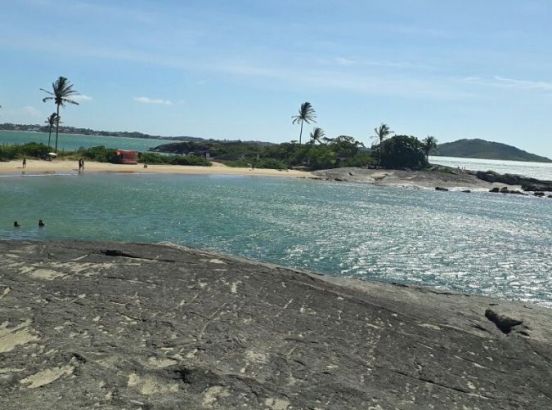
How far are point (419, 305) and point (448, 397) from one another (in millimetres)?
6338

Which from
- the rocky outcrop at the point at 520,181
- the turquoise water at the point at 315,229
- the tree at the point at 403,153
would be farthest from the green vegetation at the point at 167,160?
the rocky outcrop at the point at 520,181

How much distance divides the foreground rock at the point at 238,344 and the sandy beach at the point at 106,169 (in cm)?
5365

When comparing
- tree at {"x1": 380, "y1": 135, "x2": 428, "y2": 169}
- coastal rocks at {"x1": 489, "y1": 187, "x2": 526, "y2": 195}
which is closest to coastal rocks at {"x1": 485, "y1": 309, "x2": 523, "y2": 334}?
coastal rocks at {"x1": 489, "y1": 187, "x2": 526, "y2": 195}

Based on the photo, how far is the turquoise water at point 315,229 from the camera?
2445 centimetres

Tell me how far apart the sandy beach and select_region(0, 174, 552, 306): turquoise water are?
698cm

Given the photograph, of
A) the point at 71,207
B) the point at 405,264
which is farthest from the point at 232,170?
the point at 405,264

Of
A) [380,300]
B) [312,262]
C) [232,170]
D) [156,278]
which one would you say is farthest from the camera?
[232,170]

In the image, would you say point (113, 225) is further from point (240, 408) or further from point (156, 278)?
point (240, 408)

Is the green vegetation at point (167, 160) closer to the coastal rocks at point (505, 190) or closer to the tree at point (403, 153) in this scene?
the tree at point (403, 153)

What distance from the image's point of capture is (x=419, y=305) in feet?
48.8

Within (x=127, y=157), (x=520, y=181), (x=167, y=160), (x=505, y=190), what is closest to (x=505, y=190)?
(x=505, y=190)

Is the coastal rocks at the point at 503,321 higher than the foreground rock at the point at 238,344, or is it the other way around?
the foreground rock at the point at 238,344

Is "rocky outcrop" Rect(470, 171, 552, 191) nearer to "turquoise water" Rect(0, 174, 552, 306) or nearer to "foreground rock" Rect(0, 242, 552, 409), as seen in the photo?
"turquoise water" Rect(0, 174, 552, 306)

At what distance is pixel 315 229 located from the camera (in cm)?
3553
